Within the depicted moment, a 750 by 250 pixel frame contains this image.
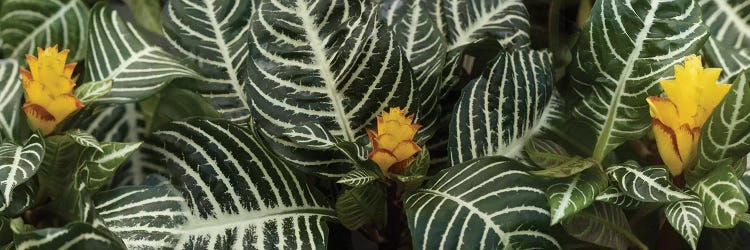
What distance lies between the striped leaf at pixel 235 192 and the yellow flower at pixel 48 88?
0.34ft

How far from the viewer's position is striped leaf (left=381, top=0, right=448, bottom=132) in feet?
2.88

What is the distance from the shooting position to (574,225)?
0.82 metres

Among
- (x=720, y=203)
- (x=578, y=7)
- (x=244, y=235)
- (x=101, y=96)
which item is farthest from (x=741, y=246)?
(x=101, y=96)

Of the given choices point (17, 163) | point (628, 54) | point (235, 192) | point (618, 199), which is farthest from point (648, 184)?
point (17, 163)

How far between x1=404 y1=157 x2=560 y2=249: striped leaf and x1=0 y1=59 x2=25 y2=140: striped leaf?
45cm

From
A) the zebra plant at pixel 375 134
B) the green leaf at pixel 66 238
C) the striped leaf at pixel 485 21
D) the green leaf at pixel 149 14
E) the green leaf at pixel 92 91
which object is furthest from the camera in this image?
the green leaf at pixel 149 14

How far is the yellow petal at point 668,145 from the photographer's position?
0.76 metres

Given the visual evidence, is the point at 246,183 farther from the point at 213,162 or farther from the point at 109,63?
the point at 109,63

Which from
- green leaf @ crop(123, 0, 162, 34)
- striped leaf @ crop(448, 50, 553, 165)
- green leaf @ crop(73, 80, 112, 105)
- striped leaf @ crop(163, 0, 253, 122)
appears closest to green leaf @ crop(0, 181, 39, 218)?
green leaf @ crop(73, 80, 112, 105)

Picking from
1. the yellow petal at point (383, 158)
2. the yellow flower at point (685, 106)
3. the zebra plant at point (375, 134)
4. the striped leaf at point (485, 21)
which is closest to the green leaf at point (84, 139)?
the zebra plant at point (375, 134)

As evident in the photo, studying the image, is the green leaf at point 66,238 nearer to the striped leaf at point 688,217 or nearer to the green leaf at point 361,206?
the green leaf at point 361,206

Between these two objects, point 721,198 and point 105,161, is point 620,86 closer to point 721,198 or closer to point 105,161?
point 721,198

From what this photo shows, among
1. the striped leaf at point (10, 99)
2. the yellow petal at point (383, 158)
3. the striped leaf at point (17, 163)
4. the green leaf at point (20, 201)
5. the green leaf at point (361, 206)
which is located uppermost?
the striped leaf at point (10, 99)

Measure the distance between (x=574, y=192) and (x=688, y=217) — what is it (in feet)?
0.34
